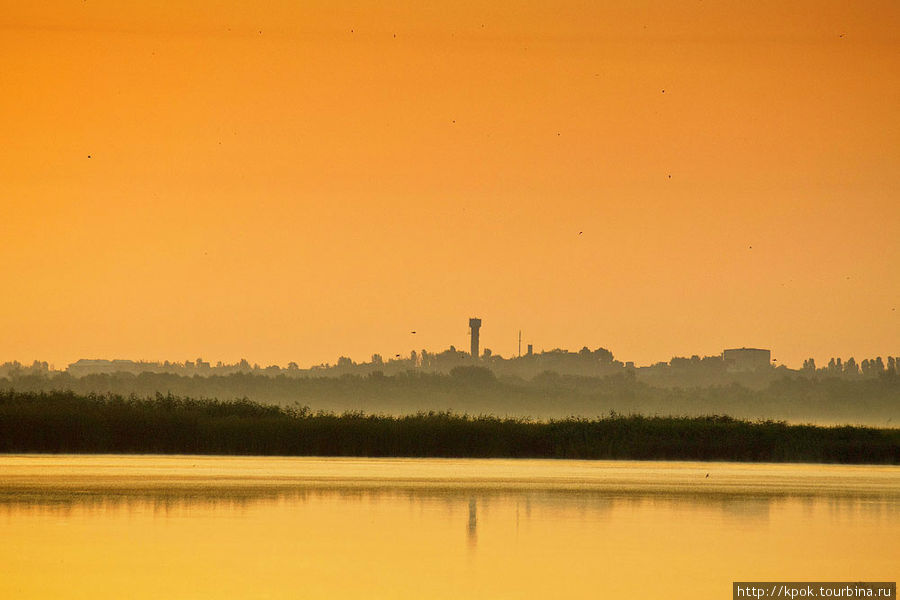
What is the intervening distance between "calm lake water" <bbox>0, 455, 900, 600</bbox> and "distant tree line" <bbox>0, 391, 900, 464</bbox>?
6305 millimetres

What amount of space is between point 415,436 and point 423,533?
17.2 m

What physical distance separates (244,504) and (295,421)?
1493 centimetres

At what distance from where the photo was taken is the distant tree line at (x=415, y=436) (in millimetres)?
32281

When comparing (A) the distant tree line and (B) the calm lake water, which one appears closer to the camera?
(B) the calm lake water

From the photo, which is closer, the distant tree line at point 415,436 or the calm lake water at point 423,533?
the calm lake water at point 423,533

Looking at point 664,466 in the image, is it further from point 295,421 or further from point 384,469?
point 295,421

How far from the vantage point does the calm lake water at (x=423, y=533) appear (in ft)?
38.3

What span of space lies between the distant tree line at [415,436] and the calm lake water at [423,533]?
248 inches

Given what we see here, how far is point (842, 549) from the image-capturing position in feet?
48.0

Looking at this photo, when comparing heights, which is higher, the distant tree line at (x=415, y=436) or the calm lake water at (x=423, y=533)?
the distant tree line at (x=415, y=436)

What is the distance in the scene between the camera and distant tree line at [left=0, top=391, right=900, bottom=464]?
32281 millimetres

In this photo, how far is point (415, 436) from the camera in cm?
3256

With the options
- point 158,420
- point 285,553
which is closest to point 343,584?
point 285,553

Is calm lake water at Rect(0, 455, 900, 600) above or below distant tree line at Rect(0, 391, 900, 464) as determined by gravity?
below
